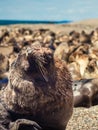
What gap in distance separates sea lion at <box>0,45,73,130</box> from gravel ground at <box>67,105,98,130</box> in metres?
1.56

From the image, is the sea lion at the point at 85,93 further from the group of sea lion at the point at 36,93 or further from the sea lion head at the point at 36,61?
the sea lion head at the point at 36,61

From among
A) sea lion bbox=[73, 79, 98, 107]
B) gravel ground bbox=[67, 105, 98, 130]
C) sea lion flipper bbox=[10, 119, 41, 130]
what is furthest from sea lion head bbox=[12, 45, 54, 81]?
sea lion bbox=[73, 79, 98, 107]

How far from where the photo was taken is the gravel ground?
5617 mm

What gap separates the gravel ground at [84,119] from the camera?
18.4 feet

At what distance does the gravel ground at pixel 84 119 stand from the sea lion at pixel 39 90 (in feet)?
5.12

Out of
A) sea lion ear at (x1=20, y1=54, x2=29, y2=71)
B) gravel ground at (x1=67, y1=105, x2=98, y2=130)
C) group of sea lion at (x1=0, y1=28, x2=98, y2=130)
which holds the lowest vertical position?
gravel ground at (x1=67, y1=105, x2=98, y2=130)

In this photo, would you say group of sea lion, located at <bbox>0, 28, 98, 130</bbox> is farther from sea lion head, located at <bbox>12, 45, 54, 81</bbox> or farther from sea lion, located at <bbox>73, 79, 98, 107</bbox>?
sea lion, located at <bbox>73, 79, 98, 107</bbox>

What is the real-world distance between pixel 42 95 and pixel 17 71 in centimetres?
34

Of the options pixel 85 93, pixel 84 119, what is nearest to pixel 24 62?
pixel 84 119

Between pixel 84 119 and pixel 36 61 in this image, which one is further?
pixel 84 119

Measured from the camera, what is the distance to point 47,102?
387 cm

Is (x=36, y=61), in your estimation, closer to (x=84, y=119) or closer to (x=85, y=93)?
(x=84, y=119)

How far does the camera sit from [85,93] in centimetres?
772

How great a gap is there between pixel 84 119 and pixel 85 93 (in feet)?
5.01
